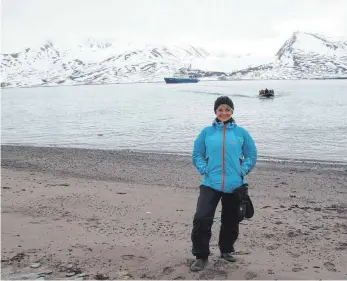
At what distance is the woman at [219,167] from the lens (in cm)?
566

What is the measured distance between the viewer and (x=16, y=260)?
5930 millimetres

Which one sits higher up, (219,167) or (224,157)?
(224,157)

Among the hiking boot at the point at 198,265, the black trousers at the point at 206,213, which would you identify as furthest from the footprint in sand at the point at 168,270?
the black trousers at the point at 206,213

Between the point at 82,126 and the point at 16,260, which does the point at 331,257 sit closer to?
the point at 16,260

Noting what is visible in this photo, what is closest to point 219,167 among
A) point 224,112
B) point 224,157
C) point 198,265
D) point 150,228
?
point 224,157

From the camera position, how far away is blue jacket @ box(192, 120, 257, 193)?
5660 millimetres

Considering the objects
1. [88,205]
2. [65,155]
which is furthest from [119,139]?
[88,205]

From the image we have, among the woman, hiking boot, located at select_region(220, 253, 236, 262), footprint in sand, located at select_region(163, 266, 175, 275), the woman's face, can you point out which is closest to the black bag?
the woman

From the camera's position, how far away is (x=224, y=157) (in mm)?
5656

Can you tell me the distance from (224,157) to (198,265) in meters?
1.51

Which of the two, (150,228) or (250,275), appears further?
(150,228)

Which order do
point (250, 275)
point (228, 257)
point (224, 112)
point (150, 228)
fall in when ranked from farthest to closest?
point (150, 228) < point (228, 257) < point (224, 112) < point (250, 275)

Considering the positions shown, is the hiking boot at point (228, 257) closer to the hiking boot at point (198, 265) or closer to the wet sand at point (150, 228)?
the wet sand at point (150, 228)

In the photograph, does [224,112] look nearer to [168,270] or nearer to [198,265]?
[198,265]
